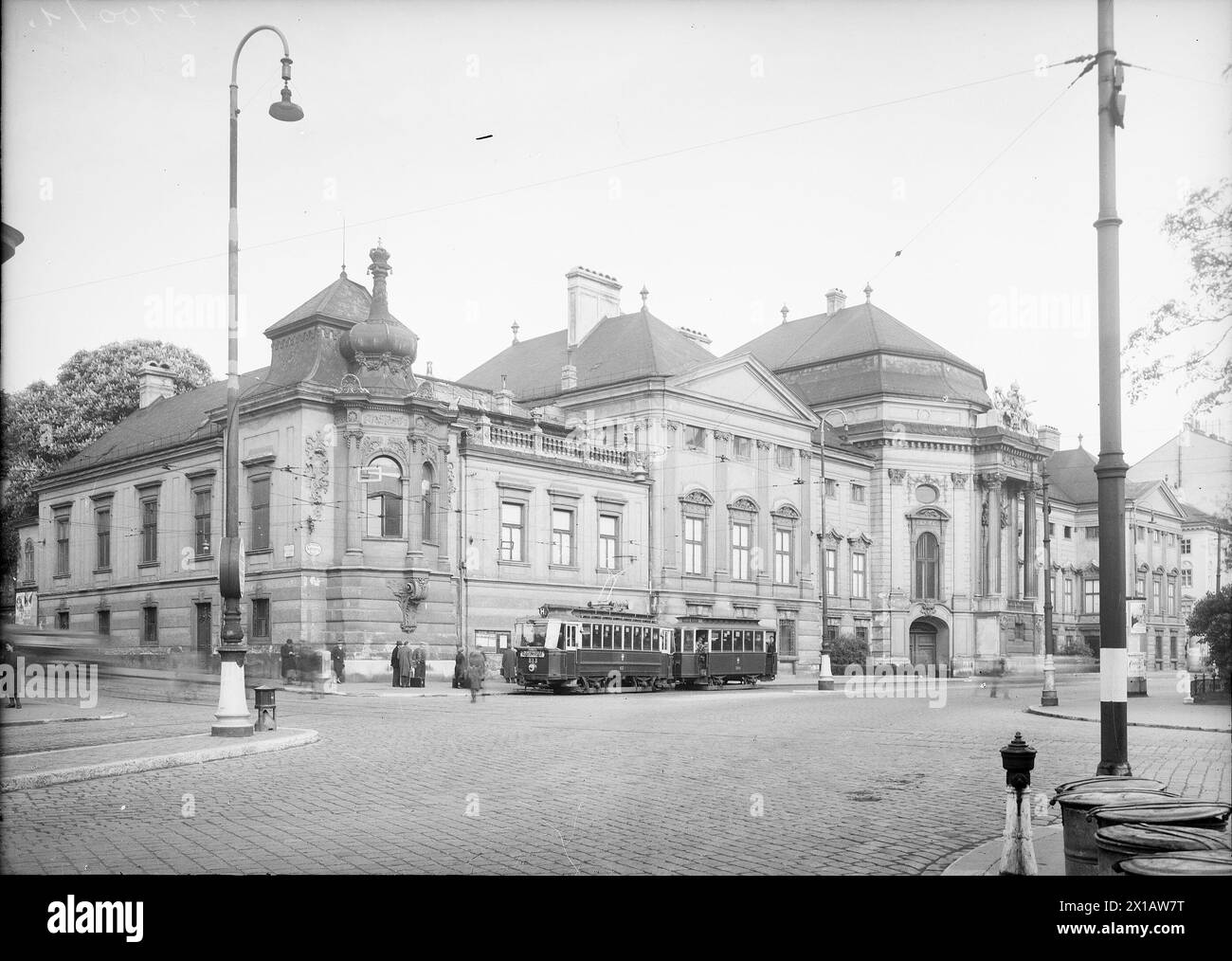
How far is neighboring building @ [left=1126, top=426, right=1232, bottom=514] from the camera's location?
29.2 ft

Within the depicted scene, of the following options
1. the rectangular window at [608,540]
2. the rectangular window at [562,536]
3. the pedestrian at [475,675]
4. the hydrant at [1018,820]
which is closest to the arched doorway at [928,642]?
the rectangular window at [608,540]

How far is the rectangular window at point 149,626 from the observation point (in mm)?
43344

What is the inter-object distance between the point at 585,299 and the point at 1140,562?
134ft

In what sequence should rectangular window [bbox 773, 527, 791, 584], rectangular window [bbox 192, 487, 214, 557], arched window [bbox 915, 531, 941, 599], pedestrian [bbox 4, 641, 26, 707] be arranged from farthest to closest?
arched window [bbox 915, 531, 941, 599], rectangular window [bbox 773, 527, 791, 584], rectangular window [bbox 192, 487, 214, 557], pedestrian [bbox 4, 641, 26, 707]

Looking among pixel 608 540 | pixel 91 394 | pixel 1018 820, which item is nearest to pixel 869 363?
pixel 608 540

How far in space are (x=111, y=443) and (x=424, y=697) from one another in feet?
80.3

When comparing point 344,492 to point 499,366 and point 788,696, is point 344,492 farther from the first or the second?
point 499,366

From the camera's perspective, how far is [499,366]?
61.8 meters

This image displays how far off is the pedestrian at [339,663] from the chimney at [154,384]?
65.1 ft

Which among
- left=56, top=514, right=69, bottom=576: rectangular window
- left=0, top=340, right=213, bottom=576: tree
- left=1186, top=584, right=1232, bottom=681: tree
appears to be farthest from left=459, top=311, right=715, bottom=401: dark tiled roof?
left=1186, top=584, right=1232, bottom=681: tree

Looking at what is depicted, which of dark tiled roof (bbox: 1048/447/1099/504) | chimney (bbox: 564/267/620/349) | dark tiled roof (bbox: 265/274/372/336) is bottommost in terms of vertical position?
dark tiled roof (bbox: 1048/447/1099/504)

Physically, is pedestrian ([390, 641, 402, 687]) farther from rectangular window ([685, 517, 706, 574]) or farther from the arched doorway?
the arched doorway

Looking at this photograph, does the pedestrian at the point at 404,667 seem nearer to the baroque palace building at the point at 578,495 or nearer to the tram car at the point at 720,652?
the baroque palace building at the point at 578,495

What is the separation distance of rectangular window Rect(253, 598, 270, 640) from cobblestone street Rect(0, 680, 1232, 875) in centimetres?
1658
